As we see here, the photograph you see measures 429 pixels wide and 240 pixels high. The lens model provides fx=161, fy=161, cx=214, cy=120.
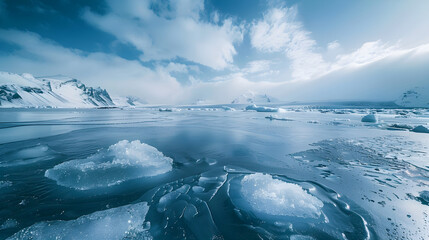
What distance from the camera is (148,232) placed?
176 centimetres

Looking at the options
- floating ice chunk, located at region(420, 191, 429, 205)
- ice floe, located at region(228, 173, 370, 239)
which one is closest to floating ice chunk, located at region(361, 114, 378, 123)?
floating ice chunk, located at region(420, 191, 429, 205)

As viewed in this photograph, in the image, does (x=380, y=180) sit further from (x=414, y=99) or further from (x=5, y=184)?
(x=414, y=99)

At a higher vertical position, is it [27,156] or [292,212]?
[27,156]

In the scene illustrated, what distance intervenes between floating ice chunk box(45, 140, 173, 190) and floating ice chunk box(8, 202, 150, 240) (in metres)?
0.88

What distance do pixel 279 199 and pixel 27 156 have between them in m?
5.75

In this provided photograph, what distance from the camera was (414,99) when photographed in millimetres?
68688

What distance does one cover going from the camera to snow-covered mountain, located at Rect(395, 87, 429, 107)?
66.1 metres

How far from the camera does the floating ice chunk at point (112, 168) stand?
2.75 m

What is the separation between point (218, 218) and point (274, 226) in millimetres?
659

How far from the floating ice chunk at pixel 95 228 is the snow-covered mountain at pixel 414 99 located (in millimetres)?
100465

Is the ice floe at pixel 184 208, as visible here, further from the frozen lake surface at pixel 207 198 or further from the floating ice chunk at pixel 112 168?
the floating ice chunk at pixel 112 168

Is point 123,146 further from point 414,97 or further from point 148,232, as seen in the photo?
point 414,97

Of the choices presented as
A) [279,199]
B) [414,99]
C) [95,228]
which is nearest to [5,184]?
[95,228]

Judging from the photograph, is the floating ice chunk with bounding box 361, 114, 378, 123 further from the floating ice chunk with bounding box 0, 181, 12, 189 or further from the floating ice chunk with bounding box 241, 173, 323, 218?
the floating ice chunk with bounding box 0, 181, 12, 189
